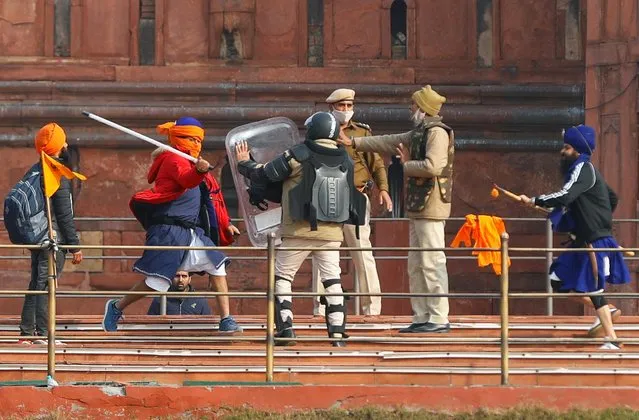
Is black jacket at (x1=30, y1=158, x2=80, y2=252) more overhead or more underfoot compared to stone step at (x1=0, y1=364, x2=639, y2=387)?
more overhead

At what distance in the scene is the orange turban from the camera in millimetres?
17500

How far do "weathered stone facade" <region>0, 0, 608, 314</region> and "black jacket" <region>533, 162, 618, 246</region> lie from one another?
A: 31.3ft

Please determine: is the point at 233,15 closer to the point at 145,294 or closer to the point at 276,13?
the point at 276,13

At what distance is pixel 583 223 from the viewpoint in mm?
17094

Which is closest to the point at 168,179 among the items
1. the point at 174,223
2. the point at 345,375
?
the point at 174,223

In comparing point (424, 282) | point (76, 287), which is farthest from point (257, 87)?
point (424, 282)

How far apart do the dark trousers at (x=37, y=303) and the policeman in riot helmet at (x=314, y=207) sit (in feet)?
5.90

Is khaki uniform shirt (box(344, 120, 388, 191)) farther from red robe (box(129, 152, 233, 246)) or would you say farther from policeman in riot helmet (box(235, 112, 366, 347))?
policeman in riot helmet (box(235, 112, 366, 347))

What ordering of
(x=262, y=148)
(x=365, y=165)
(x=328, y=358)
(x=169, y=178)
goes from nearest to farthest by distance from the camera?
(x=328, y=358), (x=169, y=178), (x=365, y=165), (x=262, y=148)

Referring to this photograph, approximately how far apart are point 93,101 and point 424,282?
34.3ft

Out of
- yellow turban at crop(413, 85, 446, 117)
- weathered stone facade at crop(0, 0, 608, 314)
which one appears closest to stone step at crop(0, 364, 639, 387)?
yellow turban at crop(413, 85, 446, 117)

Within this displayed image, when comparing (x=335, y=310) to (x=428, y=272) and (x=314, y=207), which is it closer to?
(x=314, y=207)

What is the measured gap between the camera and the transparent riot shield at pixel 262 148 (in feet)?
62.5

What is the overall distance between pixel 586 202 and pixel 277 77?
10500mm
